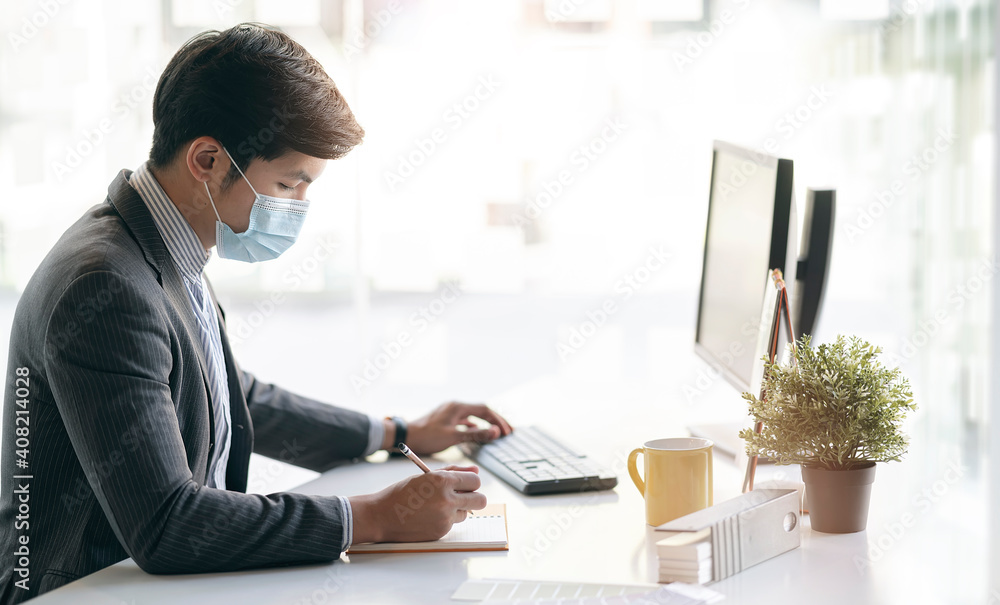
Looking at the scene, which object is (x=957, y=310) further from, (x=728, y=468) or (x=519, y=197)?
(x=728, y=468)

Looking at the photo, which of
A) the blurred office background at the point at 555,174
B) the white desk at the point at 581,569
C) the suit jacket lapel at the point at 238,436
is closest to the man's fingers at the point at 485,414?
the white desk at the point at 581,569

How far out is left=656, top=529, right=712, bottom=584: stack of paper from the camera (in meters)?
0.87

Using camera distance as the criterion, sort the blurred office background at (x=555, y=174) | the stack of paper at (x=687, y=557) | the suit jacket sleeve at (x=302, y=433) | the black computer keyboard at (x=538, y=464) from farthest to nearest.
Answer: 1. the blurred office background at (x=555, y=174)
2. the suit jacket sleeve at (x=302, y=433)
3. the black computer keyboard at (x=538, y=464)
4. the stack of paper at (x=687, y=557)

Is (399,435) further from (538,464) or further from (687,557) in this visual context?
(687,557)

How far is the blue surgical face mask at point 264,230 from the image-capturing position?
1.22 meters

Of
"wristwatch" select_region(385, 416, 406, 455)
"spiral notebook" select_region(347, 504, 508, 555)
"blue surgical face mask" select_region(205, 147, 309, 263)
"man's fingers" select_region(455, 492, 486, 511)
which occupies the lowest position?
"spiral notebook" select_region(347, 504, 508, 555)

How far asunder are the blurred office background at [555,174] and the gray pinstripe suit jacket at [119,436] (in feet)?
6.96

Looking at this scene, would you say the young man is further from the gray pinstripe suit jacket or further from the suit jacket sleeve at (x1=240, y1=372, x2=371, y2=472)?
the suit jacket sleeve at (x1=240, y1=372, x2=371, y2=472)

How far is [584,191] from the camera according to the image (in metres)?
3.27

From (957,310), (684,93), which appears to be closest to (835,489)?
(957,310)

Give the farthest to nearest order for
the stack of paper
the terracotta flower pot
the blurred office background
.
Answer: the blurred office background < the terracotta flower pot < the stack of paper

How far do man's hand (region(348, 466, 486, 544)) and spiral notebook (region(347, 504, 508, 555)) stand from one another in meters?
0.01

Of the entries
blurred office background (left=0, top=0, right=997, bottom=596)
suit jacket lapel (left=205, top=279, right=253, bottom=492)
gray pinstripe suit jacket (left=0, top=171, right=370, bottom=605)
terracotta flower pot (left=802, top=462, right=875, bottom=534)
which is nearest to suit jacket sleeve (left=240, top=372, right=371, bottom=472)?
suit jacket lapel (left=205, top=279, right=253, bottom=492)

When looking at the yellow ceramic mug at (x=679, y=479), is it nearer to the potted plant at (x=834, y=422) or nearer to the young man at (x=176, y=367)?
the potted plant at (x=834, y=422)
